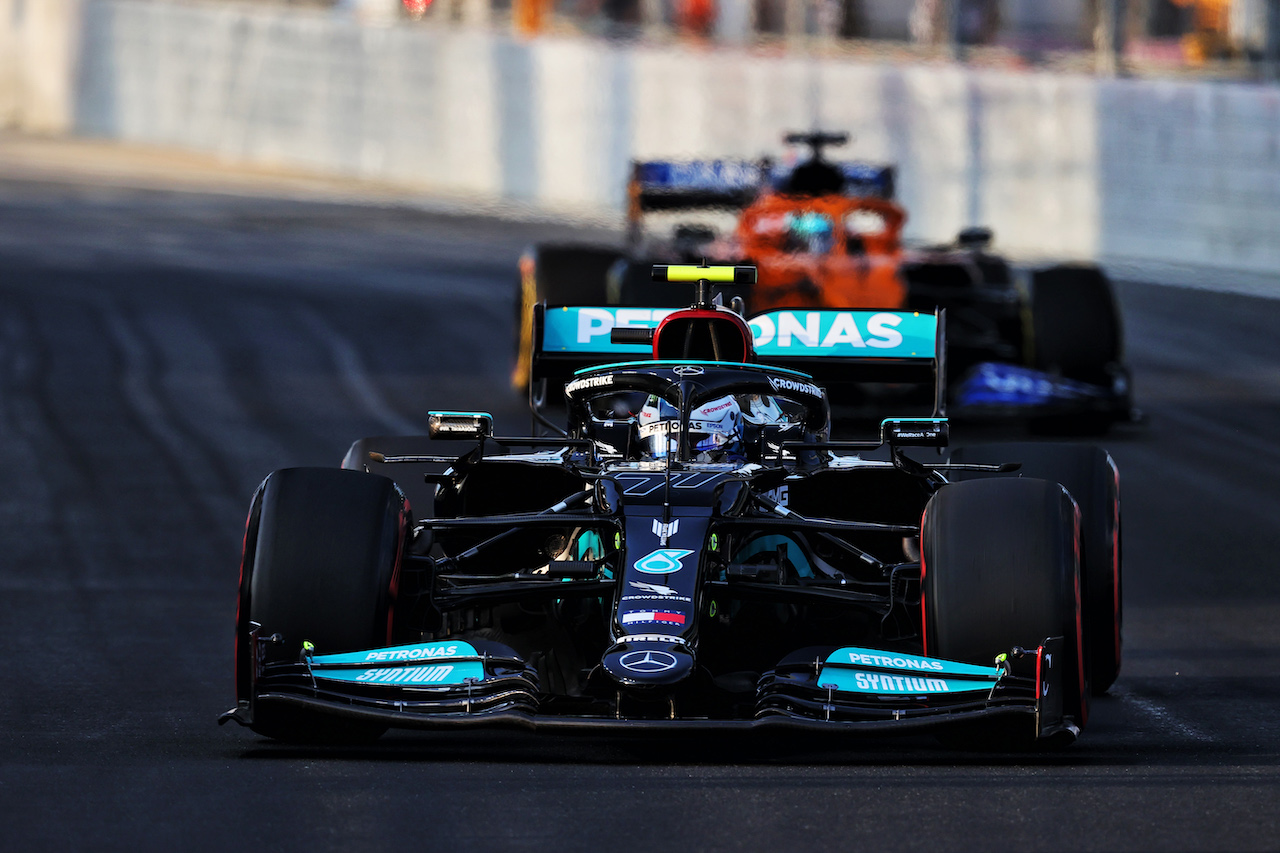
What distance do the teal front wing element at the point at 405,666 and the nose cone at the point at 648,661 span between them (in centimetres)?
45

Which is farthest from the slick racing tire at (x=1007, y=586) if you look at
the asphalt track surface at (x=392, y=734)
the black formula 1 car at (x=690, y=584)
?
the asphalt track surface at (x=392, y=734)

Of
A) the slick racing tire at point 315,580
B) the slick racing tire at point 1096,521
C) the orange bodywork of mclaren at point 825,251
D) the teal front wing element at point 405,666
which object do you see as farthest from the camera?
the orange bodywork of mclaren at point 825,251

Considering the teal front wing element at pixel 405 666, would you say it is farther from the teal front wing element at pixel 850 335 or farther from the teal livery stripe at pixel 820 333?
the teal front wing element at pixel 850 335

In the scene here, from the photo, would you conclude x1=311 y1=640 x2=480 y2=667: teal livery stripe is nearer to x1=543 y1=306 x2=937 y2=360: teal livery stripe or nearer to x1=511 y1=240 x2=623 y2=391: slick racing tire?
x1=543 y1=306 x2=937 y2=360: teal livery stripe

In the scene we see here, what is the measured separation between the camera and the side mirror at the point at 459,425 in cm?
922

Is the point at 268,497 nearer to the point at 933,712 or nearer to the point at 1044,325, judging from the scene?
the point at 933,712

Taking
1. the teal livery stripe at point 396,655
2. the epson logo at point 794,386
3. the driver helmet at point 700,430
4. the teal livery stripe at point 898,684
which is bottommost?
the teal livery stripe at point 898,684

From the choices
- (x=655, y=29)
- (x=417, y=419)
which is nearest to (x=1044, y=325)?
(x=417, y=419)

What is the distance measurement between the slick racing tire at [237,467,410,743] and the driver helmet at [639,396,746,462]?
144 cm

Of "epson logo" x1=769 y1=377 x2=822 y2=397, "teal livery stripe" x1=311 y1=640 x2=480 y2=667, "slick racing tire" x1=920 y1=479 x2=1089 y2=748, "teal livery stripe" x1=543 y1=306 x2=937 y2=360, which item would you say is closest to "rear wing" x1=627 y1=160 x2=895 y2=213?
"teal livery stripe" x1=543 y1=306 x2=937 y2=360

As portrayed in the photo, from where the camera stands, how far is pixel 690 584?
26.4 feet

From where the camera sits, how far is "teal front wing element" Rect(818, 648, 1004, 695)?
763cm

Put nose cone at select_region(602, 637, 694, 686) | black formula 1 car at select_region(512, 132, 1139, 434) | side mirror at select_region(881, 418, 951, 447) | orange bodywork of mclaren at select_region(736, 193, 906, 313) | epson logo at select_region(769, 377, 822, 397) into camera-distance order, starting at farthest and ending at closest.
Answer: orange bodywork of mclaren at select_region(736, 193, 906, 313), black formula 1 car at select_region(512, 132, 1139, 434), epson logo at select_region(769, 377, 822, 397), side mirror at select_region(881, 418, 951, 447), nose cone at select_region(602, 637, 694, 686)

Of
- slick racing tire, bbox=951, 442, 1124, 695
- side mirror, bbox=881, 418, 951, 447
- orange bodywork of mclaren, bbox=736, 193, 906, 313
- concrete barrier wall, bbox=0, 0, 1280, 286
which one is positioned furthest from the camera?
concrete barrier wall, bbox=0, 0, 1280, 286
